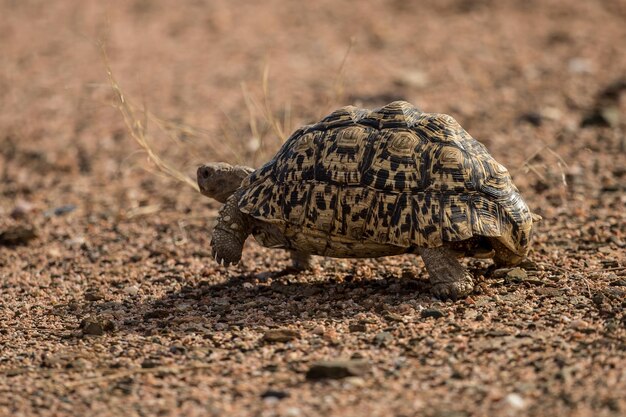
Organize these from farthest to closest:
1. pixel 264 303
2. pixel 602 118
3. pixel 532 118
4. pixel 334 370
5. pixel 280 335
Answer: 1. pixel 532 118
2. pixel 602 118
3. pixel 264 303
4. pixel 280 335
5. pixel 334 370

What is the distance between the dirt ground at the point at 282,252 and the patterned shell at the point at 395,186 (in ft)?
1.50

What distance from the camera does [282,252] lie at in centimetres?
713

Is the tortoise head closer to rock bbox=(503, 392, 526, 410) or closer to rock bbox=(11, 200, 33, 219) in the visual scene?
rock bbox=(11, 200, 33, 219)

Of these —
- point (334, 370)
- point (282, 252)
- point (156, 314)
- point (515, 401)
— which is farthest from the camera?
point (282, 252)

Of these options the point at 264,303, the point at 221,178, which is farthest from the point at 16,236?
the point at 264,303

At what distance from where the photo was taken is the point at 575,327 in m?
5.00

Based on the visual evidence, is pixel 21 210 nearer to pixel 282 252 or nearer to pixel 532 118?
pixel 282 252

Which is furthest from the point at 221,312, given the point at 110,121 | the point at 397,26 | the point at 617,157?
the point at 397,26

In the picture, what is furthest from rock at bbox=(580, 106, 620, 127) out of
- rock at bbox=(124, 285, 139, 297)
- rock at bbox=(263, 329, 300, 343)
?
rock at bbox=(263, 329, 300, 343)

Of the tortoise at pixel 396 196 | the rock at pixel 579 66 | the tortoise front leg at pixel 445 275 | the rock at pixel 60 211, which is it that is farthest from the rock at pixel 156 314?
the rock at pixel 579 66

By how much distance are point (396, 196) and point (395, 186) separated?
0.06 meters

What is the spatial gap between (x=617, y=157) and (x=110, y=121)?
5698mm

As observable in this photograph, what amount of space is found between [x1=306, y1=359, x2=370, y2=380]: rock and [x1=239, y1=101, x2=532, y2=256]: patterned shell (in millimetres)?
1208

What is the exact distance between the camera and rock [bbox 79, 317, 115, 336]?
5.42 m
